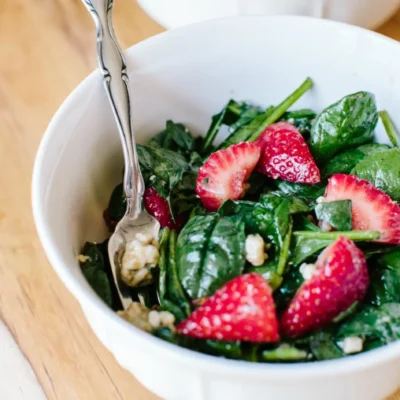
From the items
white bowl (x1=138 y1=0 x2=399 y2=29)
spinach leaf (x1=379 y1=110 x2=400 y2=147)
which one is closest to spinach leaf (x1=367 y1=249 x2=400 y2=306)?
spinach leaf (x1=379 y1=110 x2=400 y2=147)

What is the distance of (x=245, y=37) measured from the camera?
0.92 meters

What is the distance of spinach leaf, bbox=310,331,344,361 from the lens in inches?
26.4

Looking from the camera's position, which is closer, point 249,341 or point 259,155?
point 249,341

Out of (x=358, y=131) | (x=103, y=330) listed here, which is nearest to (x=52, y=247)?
(x=103, y=330)

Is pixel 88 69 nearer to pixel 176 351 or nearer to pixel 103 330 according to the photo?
pixel 103 330

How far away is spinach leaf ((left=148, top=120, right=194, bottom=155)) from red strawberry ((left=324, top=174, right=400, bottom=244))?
0.85 feet

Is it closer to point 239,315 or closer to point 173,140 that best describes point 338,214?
point 239,315

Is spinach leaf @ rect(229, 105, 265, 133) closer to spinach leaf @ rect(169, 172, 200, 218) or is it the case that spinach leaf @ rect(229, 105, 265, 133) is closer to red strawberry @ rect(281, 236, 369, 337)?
spinach leaf @ rect(169, 172, 200, 218)

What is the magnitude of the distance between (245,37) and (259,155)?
0.19 metres

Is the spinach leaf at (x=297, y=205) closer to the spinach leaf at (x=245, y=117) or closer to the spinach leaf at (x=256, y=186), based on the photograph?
the spinach leaf at (x=256, y=186)

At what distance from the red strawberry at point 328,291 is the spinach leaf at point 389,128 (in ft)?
0.89

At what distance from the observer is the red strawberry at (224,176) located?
829mm

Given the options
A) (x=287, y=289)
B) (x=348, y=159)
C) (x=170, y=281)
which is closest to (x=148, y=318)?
(x=170, y=281)

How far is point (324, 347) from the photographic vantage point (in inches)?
26.7
